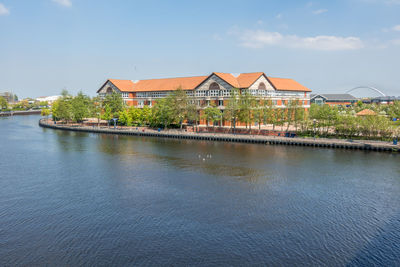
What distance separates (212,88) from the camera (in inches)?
3979

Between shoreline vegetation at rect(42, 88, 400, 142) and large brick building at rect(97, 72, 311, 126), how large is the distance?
511 centimetres

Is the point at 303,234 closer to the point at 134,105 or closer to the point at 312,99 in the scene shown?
the point at 134,105

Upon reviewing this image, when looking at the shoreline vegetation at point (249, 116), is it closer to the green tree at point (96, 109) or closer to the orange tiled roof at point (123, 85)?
the green tree at point (96, 109)

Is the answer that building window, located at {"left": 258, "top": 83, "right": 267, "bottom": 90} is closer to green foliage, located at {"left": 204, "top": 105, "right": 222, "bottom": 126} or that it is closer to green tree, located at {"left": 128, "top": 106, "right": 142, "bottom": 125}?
green foliage, located at {"left": 204, "top": 105, "right": 222, "bottom": 126}

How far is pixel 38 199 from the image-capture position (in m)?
39.1

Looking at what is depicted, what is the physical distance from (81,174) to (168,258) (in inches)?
1201

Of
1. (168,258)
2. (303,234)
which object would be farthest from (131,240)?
(303,234)

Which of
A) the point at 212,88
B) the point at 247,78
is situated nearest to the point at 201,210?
the point at 212,88

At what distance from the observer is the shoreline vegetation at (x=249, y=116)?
7486cm

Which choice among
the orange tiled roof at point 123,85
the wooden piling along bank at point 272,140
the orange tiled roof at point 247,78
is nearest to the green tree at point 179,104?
the wooden piling along bank at point 272,140

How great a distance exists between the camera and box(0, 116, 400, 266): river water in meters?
26.3

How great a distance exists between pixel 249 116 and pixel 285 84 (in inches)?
1322

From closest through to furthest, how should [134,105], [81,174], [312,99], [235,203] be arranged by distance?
[235,203] → [81,174] → [134,105] → [312,99]

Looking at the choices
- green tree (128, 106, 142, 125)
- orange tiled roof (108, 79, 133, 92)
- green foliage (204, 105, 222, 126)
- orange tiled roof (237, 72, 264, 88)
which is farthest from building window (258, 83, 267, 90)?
orange tiled roof (108, 79, 133, 92)
